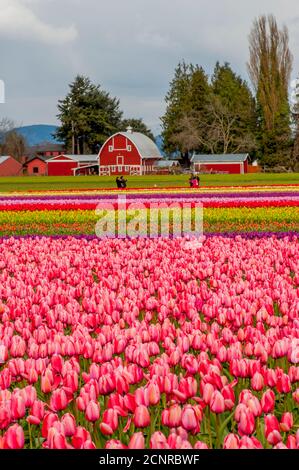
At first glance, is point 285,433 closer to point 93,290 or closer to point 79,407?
point 79,407

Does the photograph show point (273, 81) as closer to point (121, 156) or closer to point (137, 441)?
point (121, 156)

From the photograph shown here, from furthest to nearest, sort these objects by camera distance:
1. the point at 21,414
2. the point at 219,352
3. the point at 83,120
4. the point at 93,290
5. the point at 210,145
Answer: the point at 83,120, the point at 210,145, the point at 93,290, the point at 219,352, the point at 21,414

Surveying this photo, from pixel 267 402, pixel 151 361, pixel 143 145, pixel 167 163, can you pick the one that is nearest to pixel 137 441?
pixel 267 402

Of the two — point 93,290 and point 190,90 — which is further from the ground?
point 190,90

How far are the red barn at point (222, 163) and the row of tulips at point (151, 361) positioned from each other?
233ft

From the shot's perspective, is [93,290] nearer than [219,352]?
No

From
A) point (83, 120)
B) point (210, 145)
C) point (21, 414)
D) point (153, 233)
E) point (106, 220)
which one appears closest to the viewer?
point (21, 414)

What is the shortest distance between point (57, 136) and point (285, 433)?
94814mm

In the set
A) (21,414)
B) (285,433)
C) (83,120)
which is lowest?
(285,433)

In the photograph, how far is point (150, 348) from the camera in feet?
14.9

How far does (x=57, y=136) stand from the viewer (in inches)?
3802

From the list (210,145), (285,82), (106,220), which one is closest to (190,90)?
(210,145)

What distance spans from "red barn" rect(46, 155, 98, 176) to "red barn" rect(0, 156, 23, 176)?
9166 millimetres

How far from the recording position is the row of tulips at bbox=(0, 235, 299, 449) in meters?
3.29
